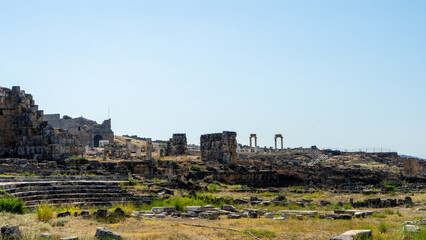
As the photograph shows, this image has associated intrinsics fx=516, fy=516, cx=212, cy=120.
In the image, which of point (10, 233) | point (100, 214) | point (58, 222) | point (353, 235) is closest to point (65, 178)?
point (100, 214)

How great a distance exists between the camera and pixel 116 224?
48.9 feet

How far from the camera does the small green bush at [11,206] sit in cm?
1559

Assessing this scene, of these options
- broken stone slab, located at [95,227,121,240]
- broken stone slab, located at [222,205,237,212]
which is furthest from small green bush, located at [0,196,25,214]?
broken stone slab, located at [222,205,237,212]

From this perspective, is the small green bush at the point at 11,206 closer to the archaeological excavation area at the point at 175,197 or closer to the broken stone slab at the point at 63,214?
the archaeological excavation area at the point at 175,197

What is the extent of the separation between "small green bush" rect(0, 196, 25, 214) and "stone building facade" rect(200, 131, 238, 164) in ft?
81.0

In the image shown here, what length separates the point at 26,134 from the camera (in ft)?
103

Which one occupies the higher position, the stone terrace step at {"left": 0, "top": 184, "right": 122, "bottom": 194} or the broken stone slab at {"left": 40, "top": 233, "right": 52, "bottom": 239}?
the stone terrace step at {"left": 0, "top": 184, "right": 122, "bottom": 194}

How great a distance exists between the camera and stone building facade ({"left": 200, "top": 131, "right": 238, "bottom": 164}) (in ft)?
131

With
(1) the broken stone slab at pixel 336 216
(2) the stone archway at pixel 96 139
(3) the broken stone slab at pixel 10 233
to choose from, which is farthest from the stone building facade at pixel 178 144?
(3) the broken stone slab at pixel 10 233

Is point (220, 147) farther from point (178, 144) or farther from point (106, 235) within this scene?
point (106, 235)

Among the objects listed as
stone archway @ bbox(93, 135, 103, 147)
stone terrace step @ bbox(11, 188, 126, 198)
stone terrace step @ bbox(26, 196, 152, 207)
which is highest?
stone archway @ bbox(93, 135, 103, 147)

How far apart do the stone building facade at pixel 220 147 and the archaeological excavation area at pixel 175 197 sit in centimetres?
8

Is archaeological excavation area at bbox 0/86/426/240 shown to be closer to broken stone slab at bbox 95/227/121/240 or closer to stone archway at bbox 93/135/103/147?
broken stone slab at bbox 95/227/121/240

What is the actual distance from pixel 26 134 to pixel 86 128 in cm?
4347
